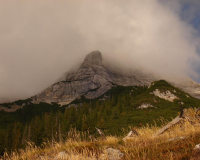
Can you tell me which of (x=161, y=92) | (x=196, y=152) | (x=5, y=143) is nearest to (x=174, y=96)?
(x=161, y=92)

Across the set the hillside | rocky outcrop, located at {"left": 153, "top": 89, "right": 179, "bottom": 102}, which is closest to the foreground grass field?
the hillside

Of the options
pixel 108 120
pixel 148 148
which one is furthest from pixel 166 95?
pixel 148 148

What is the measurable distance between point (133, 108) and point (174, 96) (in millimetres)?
38638

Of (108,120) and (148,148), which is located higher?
(148,148)

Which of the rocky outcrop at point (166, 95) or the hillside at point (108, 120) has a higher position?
the rocky outcrop at point (166, 95)

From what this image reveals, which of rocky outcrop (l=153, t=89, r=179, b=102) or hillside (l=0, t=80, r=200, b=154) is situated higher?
rocky outcrop (l=153, t=89, r=179, b=102)

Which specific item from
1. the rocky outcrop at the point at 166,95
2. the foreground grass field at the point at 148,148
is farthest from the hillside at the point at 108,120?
the foreground grass field at the point at 148,148

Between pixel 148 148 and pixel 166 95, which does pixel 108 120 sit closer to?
pixel 166 95

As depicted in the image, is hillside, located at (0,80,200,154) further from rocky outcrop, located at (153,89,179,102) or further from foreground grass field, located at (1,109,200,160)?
foreground grass field, located at (1,109,200,160)

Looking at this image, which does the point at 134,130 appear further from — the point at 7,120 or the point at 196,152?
the point at 7,120

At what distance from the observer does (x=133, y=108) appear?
83.8 metres

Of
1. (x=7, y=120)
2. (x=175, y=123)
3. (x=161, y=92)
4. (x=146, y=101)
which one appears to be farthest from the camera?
(x=7, y=120)

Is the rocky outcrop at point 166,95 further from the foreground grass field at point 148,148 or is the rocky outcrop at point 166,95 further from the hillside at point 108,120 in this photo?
the foreground grass field at point 148,148

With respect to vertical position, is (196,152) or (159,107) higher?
(196,152)
